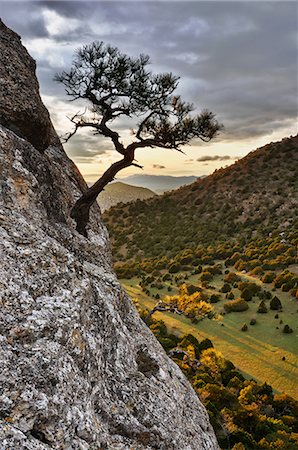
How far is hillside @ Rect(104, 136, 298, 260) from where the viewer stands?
64.2 m

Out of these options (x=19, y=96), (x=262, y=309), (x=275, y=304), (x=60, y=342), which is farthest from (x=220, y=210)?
(x=60, y=342)

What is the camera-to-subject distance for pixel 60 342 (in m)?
Answer: 7.67

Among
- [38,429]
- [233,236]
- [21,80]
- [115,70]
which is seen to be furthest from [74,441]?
[233,236]

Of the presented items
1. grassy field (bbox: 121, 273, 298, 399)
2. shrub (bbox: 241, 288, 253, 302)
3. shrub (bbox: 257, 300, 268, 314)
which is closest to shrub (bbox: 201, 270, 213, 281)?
grassy field (bbox: 121, 273, 298, 399)

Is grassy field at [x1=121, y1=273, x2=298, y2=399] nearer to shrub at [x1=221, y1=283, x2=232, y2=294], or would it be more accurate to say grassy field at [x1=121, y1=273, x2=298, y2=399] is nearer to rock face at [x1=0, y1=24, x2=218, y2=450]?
shrub at [x1=221, y1=283, x2=232, y2=294]

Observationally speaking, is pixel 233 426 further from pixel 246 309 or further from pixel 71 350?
pixel 246 309

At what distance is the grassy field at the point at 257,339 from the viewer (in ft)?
90.2

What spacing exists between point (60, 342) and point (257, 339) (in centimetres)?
2810

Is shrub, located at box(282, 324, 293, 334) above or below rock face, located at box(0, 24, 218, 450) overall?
below

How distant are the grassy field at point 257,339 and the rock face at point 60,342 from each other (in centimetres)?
1712

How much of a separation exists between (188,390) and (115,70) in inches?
494

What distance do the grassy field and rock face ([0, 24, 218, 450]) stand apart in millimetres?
17118

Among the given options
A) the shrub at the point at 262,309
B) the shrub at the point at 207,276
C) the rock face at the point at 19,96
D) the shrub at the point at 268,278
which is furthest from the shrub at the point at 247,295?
the rock face at the point at 19,96

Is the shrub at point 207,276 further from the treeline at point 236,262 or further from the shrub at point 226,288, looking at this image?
the shrub at point 226,288
